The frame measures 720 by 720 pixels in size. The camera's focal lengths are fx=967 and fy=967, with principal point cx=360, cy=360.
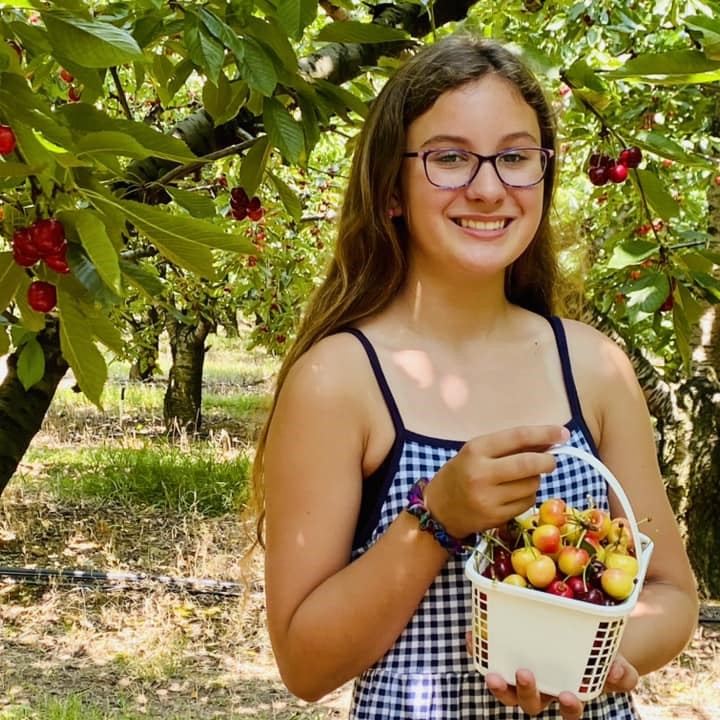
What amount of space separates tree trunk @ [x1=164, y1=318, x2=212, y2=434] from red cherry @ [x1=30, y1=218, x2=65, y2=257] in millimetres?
9539

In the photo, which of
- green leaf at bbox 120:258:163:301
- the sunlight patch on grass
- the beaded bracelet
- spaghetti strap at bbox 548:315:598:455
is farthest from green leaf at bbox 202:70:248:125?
the sunlight patch on grass

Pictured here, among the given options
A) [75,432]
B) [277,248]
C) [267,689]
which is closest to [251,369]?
[75,432]

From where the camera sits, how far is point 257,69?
4.68ft

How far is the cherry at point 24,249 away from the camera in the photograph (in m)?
1.20

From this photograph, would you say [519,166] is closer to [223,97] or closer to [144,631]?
[223,97]

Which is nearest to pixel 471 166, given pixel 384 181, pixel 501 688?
pixel 384 181

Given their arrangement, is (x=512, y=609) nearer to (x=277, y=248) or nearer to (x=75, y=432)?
(x=277, y=248)

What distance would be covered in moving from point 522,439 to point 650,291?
1079 millimetres

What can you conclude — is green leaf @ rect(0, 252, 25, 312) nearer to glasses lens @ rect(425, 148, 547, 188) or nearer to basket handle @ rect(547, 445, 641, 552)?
glasses lens @ rect(425, 148, 547, 188)

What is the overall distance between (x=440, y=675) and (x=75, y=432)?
383 inches

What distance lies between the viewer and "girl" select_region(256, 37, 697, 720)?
1.11 metres

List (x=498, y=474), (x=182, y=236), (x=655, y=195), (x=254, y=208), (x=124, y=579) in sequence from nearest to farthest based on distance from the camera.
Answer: (x=498, y=474) → (x=182, y=236) → (x=655, y=195) → (x=254, y=208) → (x=124, y=579)

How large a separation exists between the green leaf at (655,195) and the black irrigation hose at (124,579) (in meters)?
3.78

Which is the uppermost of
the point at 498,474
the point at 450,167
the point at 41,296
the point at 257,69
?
the point at 257,69
